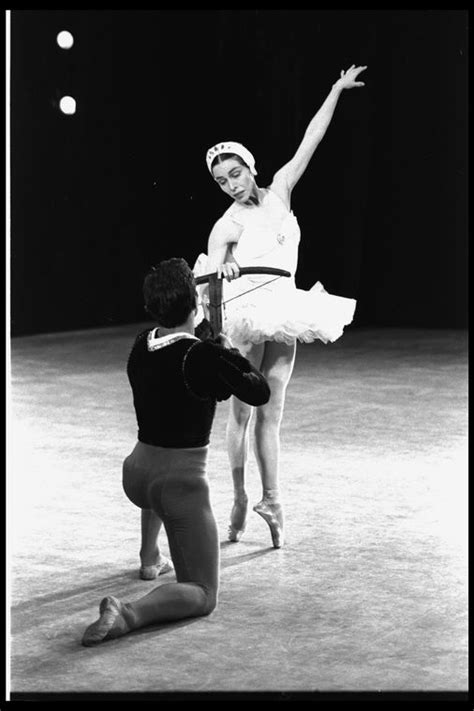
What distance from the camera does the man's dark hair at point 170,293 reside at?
11.0 feet

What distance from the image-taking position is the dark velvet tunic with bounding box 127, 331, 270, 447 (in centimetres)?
329

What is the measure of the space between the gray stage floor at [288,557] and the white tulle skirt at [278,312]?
2.28 feet

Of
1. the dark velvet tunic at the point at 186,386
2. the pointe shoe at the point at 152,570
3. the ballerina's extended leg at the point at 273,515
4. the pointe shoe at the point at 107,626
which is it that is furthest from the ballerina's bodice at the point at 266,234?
the pointe shoe at the point at 107,626

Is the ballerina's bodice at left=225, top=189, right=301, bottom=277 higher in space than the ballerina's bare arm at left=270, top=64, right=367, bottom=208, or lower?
lower

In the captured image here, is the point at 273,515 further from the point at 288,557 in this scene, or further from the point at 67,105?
the point at 67,105

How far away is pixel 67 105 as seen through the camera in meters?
10.3

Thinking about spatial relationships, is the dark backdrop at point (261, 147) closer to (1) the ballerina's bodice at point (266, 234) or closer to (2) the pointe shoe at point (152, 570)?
(1) the ballerina's bodice at point (266, 234)

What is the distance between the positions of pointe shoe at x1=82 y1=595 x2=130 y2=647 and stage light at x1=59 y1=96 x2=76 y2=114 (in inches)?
297

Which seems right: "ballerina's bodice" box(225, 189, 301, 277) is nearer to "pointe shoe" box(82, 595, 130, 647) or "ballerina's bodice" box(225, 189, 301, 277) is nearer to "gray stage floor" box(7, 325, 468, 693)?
"gray stage floor" box(7, 325, 468, 693)

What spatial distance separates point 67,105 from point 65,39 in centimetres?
51

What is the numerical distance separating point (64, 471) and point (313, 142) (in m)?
1.89

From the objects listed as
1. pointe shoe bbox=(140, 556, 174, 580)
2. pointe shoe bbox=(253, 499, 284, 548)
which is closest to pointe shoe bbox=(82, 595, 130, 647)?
pointe shoe bbox=(140, 556, 174, 580)

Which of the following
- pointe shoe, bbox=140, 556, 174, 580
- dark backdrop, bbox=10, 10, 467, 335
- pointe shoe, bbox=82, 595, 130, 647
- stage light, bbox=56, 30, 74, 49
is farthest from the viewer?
dark backdrop, bbox=10, 10, 467, 335

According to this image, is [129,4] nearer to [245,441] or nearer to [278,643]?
[278,643]
